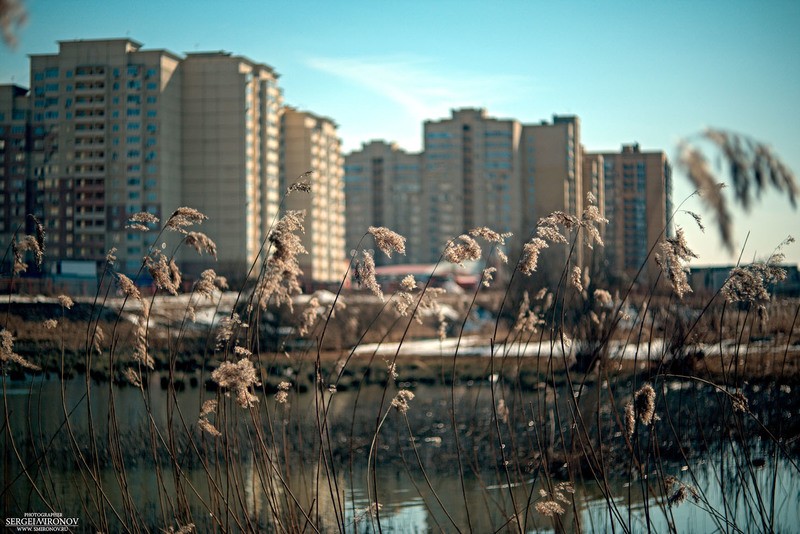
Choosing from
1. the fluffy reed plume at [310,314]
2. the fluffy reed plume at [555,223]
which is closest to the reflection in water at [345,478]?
the fluffy reed plume at [310,314]

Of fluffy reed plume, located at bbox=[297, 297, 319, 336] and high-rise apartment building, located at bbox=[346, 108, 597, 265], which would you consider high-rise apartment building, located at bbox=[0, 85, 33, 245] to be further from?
high-rise apartment building, located at bbox=[346, 108, 597, 265]

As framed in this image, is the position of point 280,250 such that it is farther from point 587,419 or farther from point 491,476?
point 587,419

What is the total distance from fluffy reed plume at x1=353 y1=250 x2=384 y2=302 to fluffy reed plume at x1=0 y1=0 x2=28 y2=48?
73.5 inches

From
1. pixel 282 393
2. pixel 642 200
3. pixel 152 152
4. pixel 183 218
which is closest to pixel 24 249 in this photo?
pixel 183 218

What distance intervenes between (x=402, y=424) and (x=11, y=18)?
33.6 ft

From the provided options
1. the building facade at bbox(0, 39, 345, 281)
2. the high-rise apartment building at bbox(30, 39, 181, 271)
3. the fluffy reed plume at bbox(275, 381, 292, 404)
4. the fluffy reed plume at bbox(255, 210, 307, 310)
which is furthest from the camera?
the high-rise apartment building at bbox(30, 39, 181, 271)

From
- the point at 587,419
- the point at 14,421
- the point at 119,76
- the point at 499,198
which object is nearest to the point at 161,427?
the point at 14,421

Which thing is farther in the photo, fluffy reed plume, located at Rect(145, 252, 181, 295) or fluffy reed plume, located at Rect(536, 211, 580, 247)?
fluffy reed plume, located at Rect(145, 252, 181, 295)

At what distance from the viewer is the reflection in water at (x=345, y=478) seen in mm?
5930

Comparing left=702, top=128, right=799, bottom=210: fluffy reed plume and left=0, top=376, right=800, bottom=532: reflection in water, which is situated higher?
left=702, top=128, right=799, bottom=210: fluffy reed plume

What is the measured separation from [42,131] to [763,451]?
17787mm

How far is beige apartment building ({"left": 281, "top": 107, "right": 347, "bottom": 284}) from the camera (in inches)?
2682

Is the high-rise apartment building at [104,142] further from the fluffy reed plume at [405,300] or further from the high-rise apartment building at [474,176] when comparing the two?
the high-rise apartment building at [474,176]

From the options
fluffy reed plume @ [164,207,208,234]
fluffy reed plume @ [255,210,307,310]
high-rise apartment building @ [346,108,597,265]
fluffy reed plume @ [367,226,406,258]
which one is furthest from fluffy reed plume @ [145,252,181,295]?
high-rise apartment building @ [346,108,597,265]
